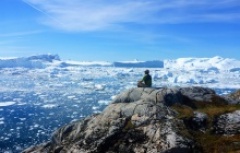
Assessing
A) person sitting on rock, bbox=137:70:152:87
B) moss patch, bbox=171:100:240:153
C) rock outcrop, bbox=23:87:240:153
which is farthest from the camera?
person sitting on rock, bbox=137:70:152:87

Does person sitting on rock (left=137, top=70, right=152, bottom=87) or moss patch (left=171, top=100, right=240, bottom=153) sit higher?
person sitting on rock (left=137, top=70, right=152, bottom=87)

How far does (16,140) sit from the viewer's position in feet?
561

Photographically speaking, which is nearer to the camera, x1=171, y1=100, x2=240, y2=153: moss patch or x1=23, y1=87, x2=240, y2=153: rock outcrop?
x1=171, y1=100, x2=240, y2=153: moss patch

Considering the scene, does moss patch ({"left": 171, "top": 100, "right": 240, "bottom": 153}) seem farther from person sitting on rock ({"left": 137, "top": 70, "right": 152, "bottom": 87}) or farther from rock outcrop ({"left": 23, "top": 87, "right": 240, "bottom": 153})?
person sitting on rock ({"left": 137, "top": 70, "right": 152, "bottom": 87})

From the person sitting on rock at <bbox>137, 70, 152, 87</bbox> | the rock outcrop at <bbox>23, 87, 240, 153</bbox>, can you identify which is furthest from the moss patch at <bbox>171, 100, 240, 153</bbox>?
the person sitting on rock at <bbox>137, 70, 152, 87</bbox>

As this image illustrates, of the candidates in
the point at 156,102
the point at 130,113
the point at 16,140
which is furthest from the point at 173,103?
the point at 16,140

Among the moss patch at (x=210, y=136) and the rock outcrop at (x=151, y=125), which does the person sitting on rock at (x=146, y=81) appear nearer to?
the rock outcrop at (x=151, y=125)

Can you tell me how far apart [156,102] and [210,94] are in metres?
7.42

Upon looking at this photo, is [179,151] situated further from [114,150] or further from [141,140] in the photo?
[114,150]

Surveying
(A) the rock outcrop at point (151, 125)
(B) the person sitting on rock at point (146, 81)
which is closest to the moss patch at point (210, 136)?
(A) the rock outcrop at point (151, 125)

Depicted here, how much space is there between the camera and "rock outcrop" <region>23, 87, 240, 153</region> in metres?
27.2

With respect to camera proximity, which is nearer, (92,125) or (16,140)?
(92,125)

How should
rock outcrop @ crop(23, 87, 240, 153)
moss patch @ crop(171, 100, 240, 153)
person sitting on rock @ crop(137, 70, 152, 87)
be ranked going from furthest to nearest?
person sitting on rock @ crop(137, 70, 152, 87), rock outcrop @ crop(23, 87, 240, 153), moss patch @ crop(171, 100, 240, 153)

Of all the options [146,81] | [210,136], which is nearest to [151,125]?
[210,136]
